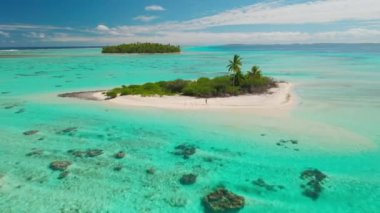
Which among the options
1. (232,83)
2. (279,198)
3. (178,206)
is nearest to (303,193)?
(279,198)

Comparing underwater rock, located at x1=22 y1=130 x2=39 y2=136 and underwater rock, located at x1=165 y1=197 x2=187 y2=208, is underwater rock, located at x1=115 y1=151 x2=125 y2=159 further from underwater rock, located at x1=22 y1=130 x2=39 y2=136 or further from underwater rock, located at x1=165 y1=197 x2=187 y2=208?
underwater rock, located at x1=22 y1=130 x2=39 y2=136

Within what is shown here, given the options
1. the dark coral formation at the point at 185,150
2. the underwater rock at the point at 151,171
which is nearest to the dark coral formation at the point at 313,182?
the dark coral formation at the point at 185,150

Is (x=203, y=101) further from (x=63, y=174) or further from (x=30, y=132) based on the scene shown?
(x=63, y=174)

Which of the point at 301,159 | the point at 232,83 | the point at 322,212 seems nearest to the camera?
the point at 322,212

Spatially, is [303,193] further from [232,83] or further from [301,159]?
[232,83]

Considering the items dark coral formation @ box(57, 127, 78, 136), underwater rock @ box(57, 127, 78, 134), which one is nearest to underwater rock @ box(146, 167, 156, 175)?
dark coral formation @ box(57, 127, 78, 136)

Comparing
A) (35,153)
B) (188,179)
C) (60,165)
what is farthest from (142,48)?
(188,179)

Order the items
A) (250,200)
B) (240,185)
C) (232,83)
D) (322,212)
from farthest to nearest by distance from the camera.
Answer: (232,83), (240,185), (250,200), (322,212)
